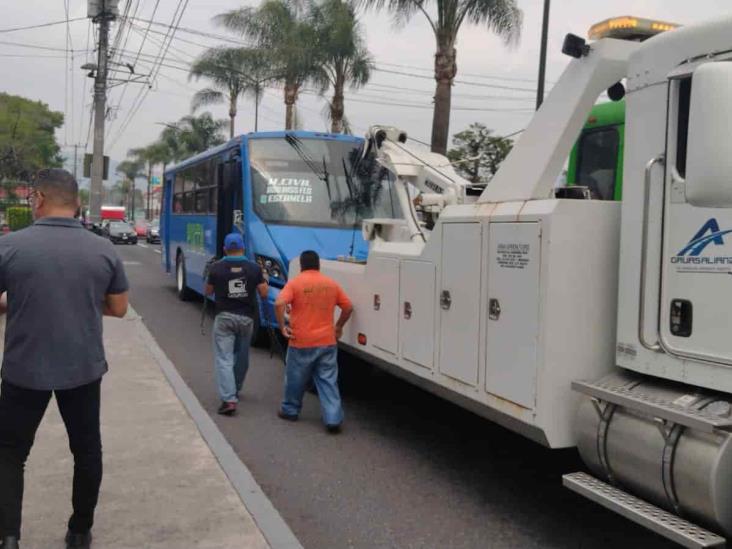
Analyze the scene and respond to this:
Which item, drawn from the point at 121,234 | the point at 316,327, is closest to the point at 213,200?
the point at 316,327

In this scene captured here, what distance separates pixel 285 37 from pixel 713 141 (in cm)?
2697

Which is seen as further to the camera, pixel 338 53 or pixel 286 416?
pixel 338 53

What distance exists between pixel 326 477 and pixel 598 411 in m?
2.40

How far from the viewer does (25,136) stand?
5869cm

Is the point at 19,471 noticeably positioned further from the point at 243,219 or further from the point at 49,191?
the point at 243,219

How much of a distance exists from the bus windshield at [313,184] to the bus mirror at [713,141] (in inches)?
287

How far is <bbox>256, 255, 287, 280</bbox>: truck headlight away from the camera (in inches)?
391

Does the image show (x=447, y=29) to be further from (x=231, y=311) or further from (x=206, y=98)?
(x=206, y=98)

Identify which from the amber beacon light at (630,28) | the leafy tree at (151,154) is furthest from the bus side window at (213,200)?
the leafy tree at (151,154)

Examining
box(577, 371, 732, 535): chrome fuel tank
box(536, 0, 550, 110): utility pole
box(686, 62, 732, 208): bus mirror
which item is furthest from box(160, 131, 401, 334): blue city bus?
box(536, 0, 550, 110): utility pole

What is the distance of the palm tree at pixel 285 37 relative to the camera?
26.9m

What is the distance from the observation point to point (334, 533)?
15.0 ft

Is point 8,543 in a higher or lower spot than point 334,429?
higher

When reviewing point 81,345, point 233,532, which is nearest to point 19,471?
point 81,345
